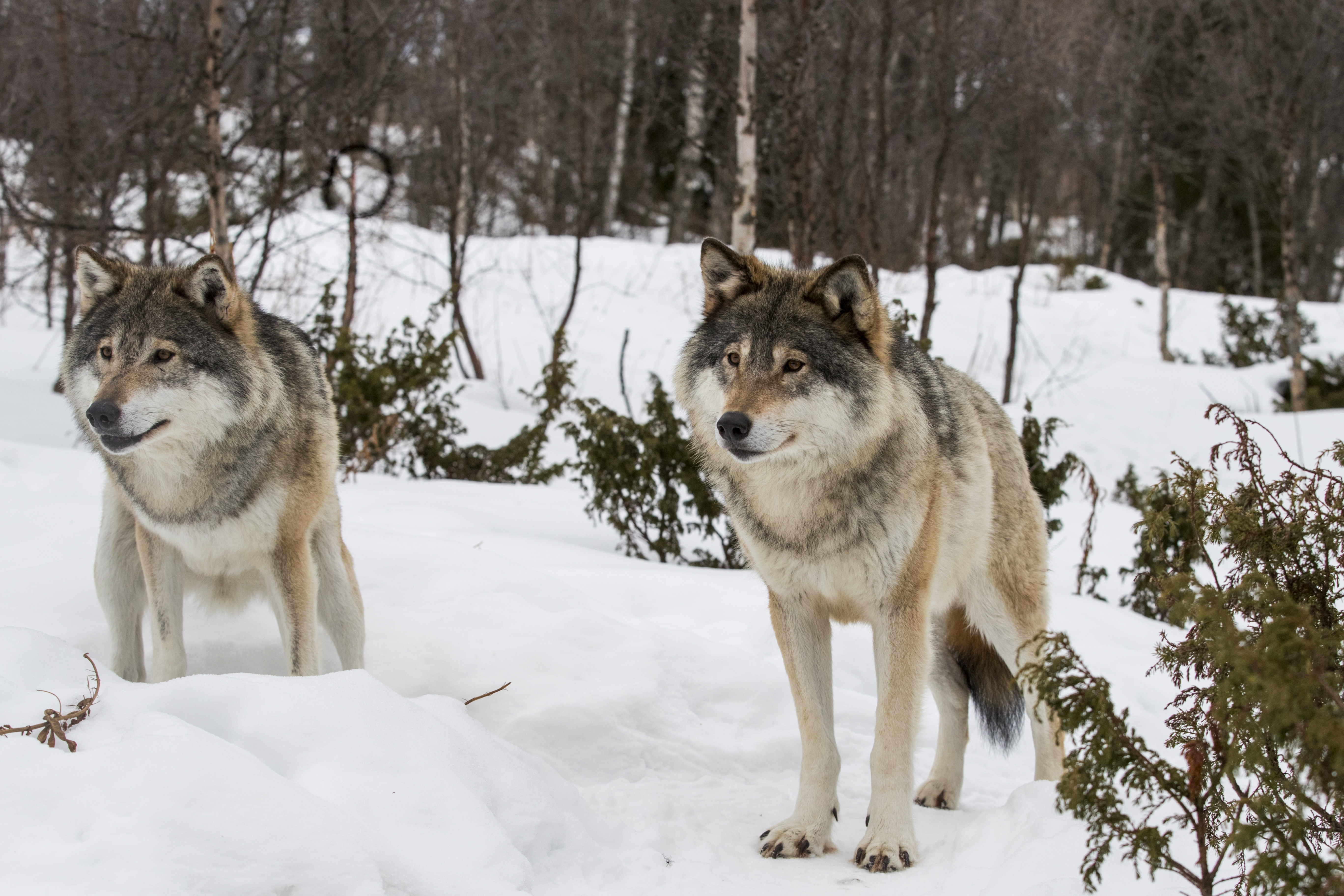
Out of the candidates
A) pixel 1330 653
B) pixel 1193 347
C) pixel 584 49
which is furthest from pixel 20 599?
pixel 1193 347

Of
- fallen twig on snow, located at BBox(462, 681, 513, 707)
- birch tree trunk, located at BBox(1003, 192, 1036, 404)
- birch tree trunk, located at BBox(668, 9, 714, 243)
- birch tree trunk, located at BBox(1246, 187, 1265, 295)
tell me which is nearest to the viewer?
fallen twig on snow, located at BBox(462, 681, 513, 707)

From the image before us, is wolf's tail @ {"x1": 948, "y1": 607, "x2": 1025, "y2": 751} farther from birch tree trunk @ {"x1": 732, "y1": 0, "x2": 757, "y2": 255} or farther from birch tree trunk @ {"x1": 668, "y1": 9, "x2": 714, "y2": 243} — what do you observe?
birch tree trunk @ {"x1": 668, "y1": 9, "x2": 714, "y2": 243}

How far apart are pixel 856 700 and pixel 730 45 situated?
852 centimetres

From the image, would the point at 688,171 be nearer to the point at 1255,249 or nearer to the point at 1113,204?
the point at 1113,204

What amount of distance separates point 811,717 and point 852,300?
129 cm

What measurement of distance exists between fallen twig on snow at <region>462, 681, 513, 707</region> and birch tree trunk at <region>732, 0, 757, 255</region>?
5.28 m

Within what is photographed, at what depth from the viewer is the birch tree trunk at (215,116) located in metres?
7.31

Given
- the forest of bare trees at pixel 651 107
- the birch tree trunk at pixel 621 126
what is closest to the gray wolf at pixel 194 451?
the forest of bare trees at pixel 651 107

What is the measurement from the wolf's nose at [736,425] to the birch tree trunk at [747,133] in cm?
566

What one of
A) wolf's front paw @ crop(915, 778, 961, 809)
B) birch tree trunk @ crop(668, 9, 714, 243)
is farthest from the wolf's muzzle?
birch tree trunk @ crop(668, 9, 714, 243)

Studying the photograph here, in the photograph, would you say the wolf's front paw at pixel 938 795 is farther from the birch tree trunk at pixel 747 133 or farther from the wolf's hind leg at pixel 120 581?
the birch tree trunk at pixel 747 133

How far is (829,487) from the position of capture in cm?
298

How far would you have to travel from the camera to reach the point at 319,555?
3623 mm

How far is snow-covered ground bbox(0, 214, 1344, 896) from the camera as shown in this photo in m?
1.94
